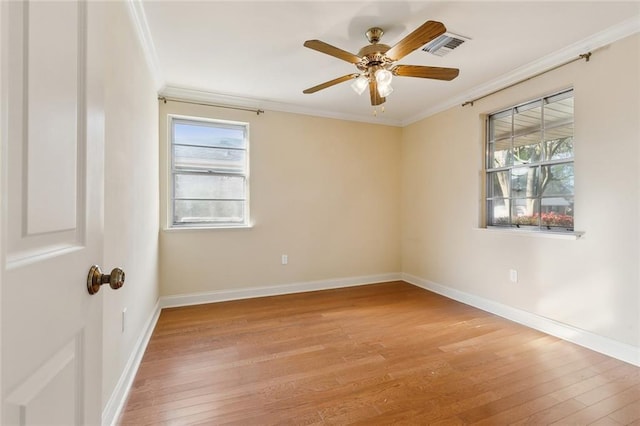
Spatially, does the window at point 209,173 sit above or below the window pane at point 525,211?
above

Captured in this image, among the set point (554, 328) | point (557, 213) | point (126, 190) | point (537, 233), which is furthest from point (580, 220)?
point (126, 190)

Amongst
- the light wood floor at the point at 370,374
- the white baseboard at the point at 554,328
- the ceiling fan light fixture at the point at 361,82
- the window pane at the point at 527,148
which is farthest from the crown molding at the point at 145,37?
the white baseboard at the point at 554,328

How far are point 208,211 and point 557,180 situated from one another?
12.3 feet

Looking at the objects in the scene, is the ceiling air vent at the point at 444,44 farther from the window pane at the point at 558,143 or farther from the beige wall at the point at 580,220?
the window pane at the point at 558,143

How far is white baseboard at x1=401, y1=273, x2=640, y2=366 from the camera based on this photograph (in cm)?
217

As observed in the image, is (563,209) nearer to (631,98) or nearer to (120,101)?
(631,98)

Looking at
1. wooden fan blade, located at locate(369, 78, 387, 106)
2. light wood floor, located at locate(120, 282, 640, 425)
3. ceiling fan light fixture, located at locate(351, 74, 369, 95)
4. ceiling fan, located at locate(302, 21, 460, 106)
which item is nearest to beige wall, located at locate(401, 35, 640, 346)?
light wood floor, located at locate(120, 282, 640, 425)

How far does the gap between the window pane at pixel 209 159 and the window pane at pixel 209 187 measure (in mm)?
110

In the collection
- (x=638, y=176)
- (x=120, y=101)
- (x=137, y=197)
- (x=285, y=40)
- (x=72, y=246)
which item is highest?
(x=285, y=40)

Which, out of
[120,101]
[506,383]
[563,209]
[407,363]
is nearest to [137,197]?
[120,101]

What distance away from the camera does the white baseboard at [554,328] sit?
7.11 feet

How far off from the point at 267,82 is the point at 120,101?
1698 millimetres

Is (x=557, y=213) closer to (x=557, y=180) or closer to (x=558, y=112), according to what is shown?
(x=557, y=180)

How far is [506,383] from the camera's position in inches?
74.4
